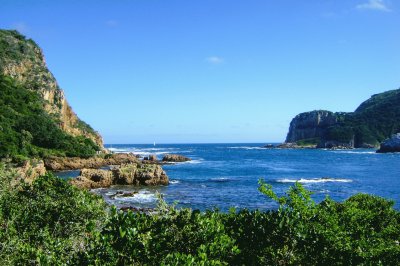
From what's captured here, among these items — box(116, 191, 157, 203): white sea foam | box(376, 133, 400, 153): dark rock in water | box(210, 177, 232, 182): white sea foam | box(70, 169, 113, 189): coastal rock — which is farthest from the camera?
box(376, 133, 400, 153): dark rock in water

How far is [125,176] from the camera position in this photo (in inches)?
2689

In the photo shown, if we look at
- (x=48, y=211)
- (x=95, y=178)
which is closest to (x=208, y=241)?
(x=48, y=211)

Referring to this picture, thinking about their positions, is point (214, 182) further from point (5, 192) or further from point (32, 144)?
point (5, 192)

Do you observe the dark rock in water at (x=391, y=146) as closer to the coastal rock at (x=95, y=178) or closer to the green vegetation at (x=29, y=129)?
the green vegetation at (x=29, y=129)

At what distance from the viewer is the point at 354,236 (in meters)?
15.5

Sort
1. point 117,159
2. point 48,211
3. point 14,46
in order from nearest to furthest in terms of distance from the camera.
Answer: point 48,211, point 117,159, point 14,46

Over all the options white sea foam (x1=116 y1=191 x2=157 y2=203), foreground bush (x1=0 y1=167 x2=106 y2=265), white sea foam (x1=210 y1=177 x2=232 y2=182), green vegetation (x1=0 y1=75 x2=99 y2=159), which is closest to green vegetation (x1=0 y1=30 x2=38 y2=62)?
green vegetation (x1=0 y1=75 x2=99 y2=159)

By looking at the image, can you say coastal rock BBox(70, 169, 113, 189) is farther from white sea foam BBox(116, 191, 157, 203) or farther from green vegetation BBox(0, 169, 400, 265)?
green vegetation BBox(0, 169, 400, 265)

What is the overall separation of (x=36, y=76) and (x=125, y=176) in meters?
64.8

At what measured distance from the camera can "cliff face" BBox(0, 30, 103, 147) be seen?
111m

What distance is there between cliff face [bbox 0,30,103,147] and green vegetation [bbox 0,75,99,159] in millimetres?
4574

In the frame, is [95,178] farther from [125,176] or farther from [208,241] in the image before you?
[208,241]

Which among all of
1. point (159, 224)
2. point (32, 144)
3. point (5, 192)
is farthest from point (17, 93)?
point (159, 224)

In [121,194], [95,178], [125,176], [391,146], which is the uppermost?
[391,146]
